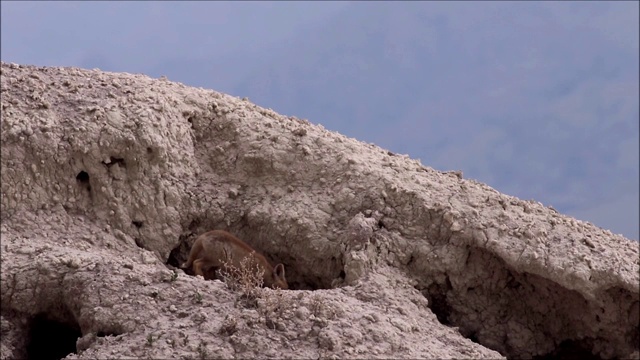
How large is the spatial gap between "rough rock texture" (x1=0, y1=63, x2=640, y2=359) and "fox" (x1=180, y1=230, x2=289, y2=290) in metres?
0.48

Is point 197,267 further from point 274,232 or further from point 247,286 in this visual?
point 247,286

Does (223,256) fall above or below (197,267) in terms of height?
above

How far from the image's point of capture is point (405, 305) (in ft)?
38.3

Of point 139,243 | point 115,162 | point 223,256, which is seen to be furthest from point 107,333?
point 115,162

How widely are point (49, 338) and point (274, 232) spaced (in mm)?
3149

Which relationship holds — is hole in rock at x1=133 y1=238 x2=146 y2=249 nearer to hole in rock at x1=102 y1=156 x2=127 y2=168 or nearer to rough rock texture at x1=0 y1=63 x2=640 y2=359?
rough rock texture at x1=0 y1=63 x2=640 y2=359

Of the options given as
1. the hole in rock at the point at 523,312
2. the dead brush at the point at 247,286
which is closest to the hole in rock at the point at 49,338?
the dead brush at the point at 247,286

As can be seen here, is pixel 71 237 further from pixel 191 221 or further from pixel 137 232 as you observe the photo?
pixel 191 221

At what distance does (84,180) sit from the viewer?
39.7 ft

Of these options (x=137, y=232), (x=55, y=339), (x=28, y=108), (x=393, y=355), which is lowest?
(x=55, y=339)

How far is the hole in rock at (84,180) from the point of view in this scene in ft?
39.5

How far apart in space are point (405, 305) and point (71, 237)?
13.3ft

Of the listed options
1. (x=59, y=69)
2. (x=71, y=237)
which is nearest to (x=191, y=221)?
(x=71, y=237)

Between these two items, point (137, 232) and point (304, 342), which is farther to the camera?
point (137, 232)
